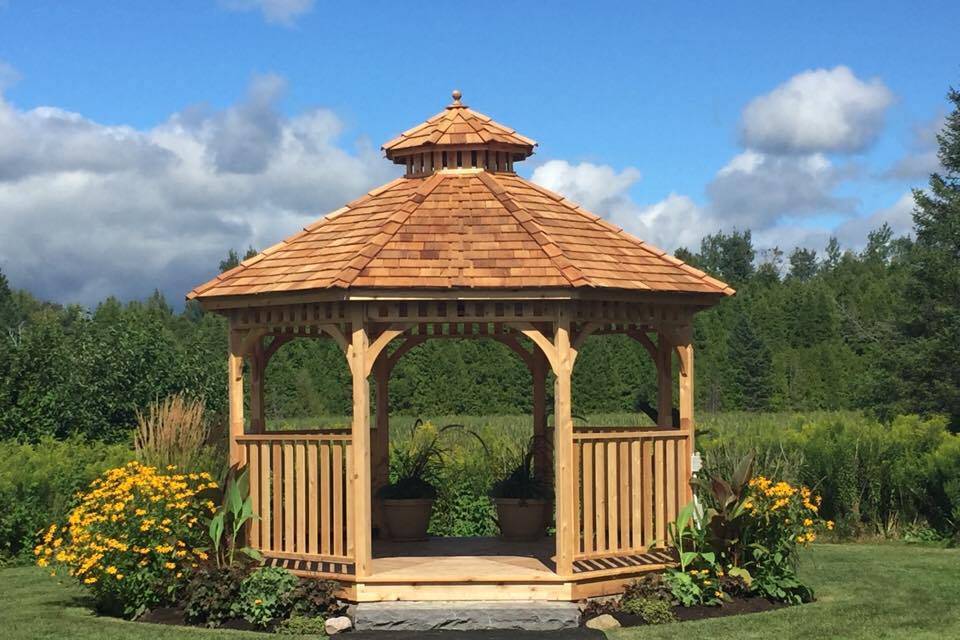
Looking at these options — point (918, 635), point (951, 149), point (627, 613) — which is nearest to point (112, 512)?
point (627, 613)

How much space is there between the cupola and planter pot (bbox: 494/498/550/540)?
351cm

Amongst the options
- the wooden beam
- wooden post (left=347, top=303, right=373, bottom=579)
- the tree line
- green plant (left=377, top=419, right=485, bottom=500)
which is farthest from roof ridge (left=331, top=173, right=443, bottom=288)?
the tree line

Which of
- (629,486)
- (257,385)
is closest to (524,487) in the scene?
(629,486)

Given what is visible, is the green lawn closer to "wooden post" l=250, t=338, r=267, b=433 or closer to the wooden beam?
the wooden beam

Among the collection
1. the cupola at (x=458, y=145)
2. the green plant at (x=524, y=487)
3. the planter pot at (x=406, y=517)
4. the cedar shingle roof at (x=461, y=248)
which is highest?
the cupola at (x=458, y=145)

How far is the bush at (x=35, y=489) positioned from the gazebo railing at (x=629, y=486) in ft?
22.5

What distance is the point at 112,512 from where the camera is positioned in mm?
10852

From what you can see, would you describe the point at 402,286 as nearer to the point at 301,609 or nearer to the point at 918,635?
the point at 301,609

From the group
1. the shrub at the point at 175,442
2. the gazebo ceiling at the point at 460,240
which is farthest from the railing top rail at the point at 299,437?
the gazebo ceiling at the point at 460,240

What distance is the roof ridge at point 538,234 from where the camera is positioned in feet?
35.0

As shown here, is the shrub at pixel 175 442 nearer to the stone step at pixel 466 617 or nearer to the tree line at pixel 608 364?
the stone step at pixel 466 617

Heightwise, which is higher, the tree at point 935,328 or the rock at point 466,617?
the tree at point 935,328

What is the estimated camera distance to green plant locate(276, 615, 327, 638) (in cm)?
1029

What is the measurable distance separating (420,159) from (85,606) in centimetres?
554
